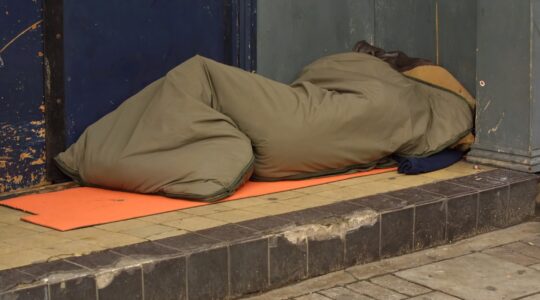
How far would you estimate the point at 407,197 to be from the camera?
5094mm

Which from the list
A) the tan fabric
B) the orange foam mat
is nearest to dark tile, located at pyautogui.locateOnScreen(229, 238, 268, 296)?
the orange foam mat

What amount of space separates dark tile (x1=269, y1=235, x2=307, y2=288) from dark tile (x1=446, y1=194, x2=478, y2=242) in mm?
992

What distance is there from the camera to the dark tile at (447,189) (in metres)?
5.22

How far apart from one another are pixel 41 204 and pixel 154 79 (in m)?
1.15

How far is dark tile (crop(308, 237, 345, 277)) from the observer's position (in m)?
4.59

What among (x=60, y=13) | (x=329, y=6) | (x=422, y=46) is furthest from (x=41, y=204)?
(x=422, y=46)

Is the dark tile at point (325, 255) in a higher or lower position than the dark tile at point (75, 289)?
lower

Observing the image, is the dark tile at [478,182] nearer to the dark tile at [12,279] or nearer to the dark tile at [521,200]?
the dark tile at [521,200]

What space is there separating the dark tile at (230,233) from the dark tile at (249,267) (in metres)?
0.04

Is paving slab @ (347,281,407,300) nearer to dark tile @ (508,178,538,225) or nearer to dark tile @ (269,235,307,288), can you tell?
dark tile @ (269,235,307,288)

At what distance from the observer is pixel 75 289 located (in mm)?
3779

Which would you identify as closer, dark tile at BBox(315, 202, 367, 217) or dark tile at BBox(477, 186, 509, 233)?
dark tile at BBox(315, 202, 367, 217)

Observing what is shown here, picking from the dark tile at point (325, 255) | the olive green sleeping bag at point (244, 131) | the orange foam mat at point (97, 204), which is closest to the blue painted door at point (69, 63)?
the olive green sleeping bag at point (244, 131)

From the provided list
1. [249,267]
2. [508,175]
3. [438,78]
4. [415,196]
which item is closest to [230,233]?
[249,267]
